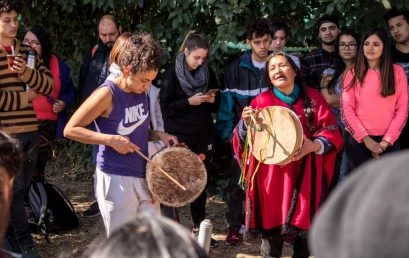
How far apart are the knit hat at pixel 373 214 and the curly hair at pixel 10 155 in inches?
44.7

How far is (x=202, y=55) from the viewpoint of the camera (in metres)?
5.23

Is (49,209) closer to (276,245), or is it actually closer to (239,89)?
(239,89)

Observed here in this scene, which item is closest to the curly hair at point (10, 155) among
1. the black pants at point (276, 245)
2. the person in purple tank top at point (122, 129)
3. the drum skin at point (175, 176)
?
the person in purple tank top at point (122, 129)

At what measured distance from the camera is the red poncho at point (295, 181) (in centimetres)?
452

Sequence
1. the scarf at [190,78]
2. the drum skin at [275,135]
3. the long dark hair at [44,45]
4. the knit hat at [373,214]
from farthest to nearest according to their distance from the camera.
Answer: the long dark hair at [44,45], the scarf at [190,78], the drum skin at [275,135], the knit hat at [373,214]

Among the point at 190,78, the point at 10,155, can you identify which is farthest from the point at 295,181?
the point at 10,155

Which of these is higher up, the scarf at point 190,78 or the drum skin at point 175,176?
the scarf at point 190,78

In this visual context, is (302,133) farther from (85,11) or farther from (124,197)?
(85,11)

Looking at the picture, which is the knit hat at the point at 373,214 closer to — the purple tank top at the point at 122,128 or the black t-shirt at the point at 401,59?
the purple tank top at the point at 122,128

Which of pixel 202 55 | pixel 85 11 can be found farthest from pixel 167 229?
pixel 85 11

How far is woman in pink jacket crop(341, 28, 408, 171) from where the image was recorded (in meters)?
4.82

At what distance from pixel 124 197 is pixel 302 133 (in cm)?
125

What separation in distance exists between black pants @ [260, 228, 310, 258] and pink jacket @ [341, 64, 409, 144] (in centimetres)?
88

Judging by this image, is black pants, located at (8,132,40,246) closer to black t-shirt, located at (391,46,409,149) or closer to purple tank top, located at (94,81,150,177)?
purple tank top, located at (94,81,150,177)
